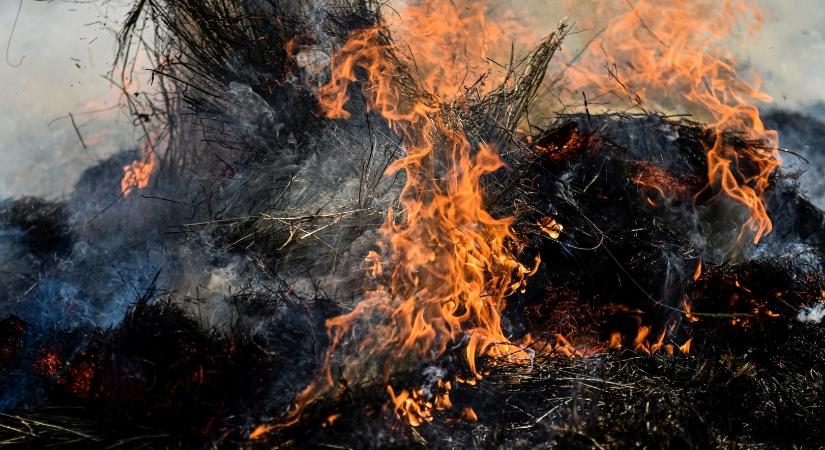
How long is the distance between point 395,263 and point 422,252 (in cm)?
23

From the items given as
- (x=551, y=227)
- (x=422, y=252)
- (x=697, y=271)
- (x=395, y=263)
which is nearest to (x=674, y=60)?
(x=697, y=271)

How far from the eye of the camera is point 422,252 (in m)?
4.42

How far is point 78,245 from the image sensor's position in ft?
16.5

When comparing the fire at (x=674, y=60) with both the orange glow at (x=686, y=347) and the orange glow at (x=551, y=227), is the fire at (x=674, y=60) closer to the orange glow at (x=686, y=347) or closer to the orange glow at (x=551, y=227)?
the orange glow at (x=551, y=227)

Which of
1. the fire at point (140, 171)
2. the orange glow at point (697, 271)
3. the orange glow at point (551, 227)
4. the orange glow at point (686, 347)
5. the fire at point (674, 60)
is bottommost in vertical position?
the orange glow at point (686, 347)

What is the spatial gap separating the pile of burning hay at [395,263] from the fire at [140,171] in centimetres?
5

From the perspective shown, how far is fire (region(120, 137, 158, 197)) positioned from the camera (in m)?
5.43

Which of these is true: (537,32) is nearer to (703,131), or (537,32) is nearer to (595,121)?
(595,121)

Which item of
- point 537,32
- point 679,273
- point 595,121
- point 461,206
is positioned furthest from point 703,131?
point 461,206

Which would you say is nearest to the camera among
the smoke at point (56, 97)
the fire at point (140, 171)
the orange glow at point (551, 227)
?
the orange glow at point (551, 227)

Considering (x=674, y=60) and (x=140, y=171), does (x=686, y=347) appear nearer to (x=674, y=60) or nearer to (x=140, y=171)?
(x=674, y=60)

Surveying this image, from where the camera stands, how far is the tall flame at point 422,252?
416cm

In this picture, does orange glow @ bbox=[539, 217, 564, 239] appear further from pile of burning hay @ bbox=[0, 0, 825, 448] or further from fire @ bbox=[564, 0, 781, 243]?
fire @ bbox=[564, 0, 781, 243]

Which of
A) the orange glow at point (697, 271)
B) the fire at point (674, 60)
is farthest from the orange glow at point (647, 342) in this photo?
the fire at point (674, 60)
